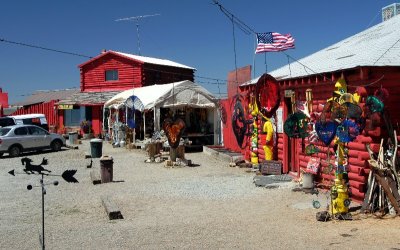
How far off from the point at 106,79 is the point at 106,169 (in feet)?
85.4

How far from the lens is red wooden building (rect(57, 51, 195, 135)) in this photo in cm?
3747

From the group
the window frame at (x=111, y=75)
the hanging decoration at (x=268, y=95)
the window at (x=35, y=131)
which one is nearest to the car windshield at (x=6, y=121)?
the window at (x=35, y=131)

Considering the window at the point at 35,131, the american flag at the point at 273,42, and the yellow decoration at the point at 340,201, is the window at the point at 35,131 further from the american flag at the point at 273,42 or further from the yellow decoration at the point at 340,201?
the yellow decoration at the point at 340,201

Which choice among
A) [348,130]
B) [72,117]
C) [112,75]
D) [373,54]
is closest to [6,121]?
[72,117]

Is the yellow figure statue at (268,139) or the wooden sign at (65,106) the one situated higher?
the wooden sign at (65,106)

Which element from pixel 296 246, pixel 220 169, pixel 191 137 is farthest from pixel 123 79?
pixel 296 246

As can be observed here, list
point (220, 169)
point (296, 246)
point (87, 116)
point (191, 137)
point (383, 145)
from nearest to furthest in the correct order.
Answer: point (296, 246)
point (383, 145)
point (220, 169)
point (191, 137)
point (87, 116)

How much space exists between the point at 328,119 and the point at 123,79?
30.6 metres

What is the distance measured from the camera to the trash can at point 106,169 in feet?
47.3

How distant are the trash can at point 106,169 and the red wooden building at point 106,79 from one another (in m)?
22.1

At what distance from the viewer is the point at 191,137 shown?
990 inches

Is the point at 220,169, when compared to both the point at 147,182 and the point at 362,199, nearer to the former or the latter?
the point at 147,182

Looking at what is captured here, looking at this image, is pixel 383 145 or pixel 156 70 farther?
pixel 156 70

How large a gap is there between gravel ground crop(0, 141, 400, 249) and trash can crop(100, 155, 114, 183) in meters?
0.27
